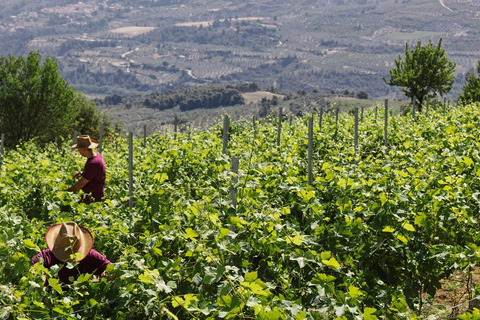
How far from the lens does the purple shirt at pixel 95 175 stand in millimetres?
6418

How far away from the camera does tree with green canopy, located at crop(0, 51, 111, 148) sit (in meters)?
36.9

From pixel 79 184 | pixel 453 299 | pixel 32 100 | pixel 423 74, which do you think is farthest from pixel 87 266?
pixel 32 100

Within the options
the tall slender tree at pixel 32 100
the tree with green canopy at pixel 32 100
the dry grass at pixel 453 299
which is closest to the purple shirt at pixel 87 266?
the dry grass at pixel 453 299

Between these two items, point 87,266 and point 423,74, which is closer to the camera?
point 87,266

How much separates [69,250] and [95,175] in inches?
92.9

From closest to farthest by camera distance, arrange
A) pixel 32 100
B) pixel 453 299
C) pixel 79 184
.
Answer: pixel 453 299
pixel 79 184
pixel 32 100

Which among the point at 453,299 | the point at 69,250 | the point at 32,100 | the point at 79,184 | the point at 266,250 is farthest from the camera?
the point at 32,100

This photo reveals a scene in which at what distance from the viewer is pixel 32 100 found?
124 feet

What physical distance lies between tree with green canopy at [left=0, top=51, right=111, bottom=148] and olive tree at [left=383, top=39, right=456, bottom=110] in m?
22.3

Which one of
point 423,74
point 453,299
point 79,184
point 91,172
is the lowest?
point 423,74

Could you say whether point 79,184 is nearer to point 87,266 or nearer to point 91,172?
Result: point 91,172

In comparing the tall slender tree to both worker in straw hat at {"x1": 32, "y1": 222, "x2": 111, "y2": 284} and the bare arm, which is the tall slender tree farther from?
worker in straw hat at {"x1": 32, "y1": 222, "x2": 111, "y2": 284}

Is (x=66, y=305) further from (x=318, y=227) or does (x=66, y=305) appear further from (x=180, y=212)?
Answer: (x=318, y=227)

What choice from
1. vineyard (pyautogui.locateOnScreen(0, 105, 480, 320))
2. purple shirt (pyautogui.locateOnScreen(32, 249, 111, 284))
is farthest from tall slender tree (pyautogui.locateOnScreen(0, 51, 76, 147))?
purple shirt (pyautogui.locateOnScreen(32, 249, 111, 284))
